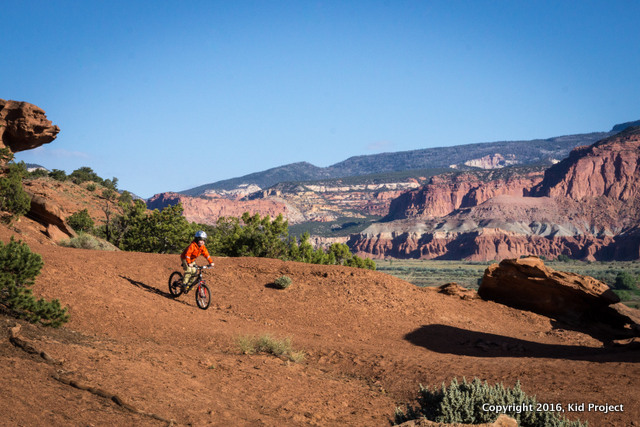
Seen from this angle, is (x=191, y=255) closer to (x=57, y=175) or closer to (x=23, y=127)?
(x=23, y=127)

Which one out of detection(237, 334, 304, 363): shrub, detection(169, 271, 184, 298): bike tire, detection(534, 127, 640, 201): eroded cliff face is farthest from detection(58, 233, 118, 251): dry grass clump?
detection(534, 127, 640, 201): eroded cliff face

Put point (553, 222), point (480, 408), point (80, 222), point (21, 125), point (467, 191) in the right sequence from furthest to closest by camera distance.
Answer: point (467, 191)
point (553, 222)
point (80, 222)
point (21, 125)
point (480, 408)

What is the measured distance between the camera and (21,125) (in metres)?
30.4

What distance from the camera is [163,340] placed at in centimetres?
1018

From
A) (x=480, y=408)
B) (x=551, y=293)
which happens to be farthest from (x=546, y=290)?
(x=480, y=408)

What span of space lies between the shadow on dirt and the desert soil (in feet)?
0.21

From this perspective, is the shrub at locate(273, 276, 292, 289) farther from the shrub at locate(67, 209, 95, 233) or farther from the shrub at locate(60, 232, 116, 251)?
the shrub at locate(67, 209, 95, 233)

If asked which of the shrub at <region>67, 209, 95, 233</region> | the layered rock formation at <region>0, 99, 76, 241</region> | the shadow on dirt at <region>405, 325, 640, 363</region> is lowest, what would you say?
the shadow on dirt at <region>405, 325, 640, 363</region>

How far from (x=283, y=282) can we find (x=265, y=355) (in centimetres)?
673

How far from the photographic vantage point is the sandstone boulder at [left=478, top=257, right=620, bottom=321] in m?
17.7

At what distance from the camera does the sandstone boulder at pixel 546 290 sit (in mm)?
17734

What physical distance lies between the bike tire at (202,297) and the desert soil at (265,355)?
9.2 inches

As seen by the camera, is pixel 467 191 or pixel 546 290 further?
pixel 467 191

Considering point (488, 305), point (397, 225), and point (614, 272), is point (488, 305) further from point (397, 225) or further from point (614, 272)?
point (397, 225)
